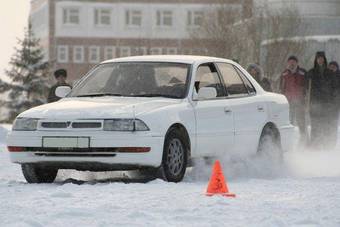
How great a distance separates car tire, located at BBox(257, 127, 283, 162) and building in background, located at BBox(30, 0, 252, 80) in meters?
80.7

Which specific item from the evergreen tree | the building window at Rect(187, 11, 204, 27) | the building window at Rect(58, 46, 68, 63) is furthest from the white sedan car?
the building window at Rect(187, 11, 204, 27)

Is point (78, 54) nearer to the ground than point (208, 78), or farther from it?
farther from it

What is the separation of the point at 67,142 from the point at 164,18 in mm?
86119

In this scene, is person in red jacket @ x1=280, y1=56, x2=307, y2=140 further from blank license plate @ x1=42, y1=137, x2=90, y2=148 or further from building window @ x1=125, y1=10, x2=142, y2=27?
building window @ x1=125, y1=10, x2=142, y2=27

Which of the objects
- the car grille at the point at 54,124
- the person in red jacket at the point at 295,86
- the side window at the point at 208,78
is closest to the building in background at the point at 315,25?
the person in red jacket at the point at 295,86

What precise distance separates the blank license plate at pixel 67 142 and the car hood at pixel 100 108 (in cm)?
22

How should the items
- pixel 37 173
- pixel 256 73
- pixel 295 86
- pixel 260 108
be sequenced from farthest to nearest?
1. pixel 295 86
2. pixel 256 73
3. pixel 260 108
4. pixel 37 173

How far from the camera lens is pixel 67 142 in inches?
419

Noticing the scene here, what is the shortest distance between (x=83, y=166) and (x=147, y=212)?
9.14 ft

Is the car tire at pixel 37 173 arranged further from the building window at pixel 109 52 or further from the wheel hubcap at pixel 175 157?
the building window at pixel 109 52

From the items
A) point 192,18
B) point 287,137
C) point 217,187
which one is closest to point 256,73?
point 287,137

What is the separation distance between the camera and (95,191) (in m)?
9.59

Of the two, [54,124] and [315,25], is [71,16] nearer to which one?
[315,25]

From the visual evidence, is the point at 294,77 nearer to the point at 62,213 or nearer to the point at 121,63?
the point at 121,63
